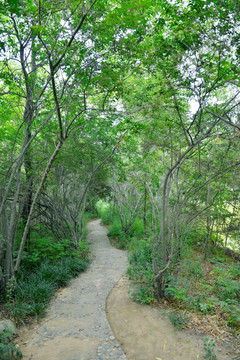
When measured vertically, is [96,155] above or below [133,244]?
above

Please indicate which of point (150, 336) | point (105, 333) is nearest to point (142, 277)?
point (150, 336)

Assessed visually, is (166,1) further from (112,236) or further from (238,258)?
(112,236)

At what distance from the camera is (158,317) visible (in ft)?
14.6

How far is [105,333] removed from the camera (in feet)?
12.9

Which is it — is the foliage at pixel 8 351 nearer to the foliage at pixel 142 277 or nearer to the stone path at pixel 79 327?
the stone path at pixel 79 327

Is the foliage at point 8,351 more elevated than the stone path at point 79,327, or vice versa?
the foliage at point 8,351

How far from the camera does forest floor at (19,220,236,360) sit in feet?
11.1

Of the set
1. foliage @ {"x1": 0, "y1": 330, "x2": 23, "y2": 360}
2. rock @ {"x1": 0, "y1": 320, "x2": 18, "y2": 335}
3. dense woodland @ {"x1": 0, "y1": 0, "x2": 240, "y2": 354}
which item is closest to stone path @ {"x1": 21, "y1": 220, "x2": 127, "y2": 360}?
foliage @ {"x1": 0, "y1": 330, "x2": 23, "y2": 360}

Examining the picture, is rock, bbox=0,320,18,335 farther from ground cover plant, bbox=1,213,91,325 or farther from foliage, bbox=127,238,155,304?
foliage, bbox=127,238,155,304

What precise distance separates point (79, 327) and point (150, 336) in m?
1.32

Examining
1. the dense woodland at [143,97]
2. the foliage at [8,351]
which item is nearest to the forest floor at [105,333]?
the foliage at [8,351]

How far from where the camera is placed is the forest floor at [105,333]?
3.40m

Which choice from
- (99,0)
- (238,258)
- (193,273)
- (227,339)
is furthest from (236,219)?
(99,0)

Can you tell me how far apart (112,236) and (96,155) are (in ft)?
19.9
